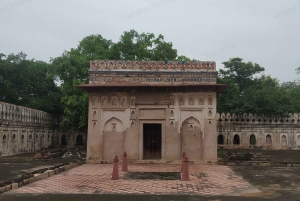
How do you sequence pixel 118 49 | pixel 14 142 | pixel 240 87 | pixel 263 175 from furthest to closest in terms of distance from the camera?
pixel 240 87
pixel 118 49
pixel 14 142
pixel 263 175

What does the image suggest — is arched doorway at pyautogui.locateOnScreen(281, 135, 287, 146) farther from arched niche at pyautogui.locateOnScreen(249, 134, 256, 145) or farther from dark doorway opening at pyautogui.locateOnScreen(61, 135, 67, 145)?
dark doorway opening at pyautogui.locateOnScreen(61, 135, 67, 145)

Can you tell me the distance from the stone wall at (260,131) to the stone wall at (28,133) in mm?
12373

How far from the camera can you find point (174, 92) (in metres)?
15.1

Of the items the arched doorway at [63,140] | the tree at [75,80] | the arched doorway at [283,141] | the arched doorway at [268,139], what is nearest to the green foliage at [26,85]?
the arched doorway at [63,140]

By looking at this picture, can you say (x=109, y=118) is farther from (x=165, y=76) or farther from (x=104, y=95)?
(x=165, y=76)

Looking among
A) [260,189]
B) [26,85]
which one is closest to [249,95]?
[260,189]

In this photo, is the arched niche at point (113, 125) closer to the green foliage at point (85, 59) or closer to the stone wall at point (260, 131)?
the green foliage at point (85, 59)

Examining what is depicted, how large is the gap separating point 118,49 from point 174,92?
737 centimetres

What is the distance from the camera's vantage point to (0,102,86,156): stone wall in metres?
18.0

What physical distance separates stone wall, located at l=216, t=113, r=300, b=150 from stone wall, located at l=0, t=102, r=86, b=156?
12373mm

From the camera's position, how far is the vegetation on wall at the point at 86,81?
67.9 feet

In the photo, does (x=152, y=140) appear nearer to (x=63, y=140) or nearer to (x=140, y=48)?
(x=140, y=48)

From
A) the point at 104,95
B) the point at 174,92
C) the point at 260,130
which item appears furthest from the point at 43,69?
the point at 260,130

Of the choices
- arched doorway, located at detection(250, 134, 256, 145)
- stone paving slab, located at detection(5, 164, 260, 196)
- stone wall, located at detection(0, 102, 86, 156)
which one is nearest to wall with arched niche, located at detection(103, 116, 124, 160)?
stone paving slab, located at detection(5, 164, 260, 196)
